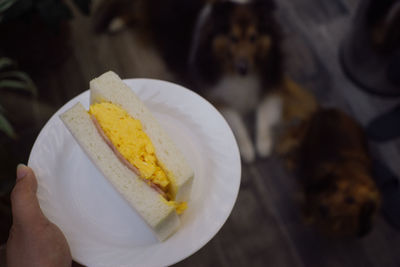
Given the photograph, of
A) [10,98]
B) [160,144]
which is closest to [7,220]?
[160,144]

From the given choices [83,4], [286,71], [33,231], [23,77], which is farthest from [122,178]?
[286,71]

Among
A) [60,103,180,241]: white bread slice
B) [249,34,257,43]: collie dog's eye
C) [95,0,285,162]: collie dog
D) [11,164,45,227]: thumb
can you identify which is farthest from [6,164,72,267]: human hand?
[249,34,257,43]: collie dog's eye

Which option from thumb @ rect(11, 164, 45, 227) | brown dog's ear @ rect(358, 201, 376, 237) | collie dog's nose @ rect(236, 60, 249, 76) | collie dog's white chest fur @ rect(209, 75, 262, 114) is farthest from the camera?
collie dog's white chest fur @ rect(209, 75, 262, 114)

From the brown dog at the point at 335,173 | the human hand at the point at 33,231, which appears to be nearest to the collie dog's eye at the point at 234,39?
the brown dog at the point at 335,173

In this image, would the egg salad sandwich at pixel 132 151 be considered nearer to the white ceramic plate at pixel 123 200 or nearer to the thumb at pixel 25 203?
the white ceramic plate at pixel 123 200

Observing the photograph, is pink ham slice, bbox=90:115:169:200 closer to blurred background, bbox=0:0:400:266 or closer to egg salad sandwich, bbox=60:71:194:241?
egg salad sandwich, bbox=60:71:194:241

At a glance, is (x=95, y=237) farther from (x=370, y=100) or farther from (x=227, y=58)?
(x=370, y=100)
